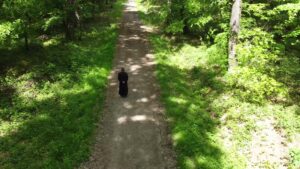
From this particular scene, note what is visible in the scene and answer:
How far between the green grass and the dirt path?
2.03 ft

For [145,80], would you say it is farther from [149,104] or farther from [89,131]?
[89,131]

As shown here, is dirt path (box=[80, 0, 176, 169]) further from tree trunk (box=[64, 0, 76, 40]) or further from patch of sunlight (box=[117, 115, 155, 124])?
tree trunk (box=[64, 0, 76, 40])

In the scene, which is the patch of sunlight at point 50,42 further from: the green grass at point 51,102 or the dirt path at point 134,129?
the dirt path at point 134,129

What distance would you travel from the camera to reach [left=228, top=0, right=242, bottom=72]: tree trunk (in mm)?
17891

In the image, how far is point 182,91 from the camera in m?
19.0

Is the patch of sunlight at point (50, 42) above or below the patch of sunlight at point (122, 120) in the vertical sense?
above

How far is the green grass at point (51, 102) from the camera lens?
530 inches

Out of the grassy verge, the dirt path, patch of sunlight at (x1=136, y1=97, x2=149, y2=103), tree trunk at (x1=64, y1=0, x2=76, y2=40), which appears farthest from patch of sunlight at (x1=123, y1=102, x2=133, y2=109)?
tree trunk at (x1=64, y1=0, x2=76, y2=40)

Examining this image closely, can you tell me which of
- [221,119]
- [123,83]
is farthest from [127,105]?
[221,119]

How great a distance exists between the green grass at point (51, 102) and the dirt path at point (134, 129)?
0.62 m

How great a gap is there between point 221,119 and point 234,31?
531 cm

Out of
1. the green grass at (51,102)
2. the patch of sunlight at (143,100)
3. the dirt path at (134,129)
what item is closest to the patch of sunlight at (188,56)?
the dirt path at (134,129)

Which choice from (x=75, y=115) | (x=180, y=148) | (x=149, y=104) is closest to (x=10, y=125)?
(x=75, y=115)

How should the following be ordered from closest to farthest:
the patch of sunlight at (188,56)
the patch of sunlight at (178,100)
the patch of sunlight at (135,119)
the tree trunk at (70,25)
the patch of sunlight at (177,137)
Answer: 1. the patch of sunlight at (177,137)
2. the patch of sunlight at (135,119)
3. the patch of sunlight at (178,100)
4. the patch of sunlight at (188,56)
5. the tree trunk at (70,25)
